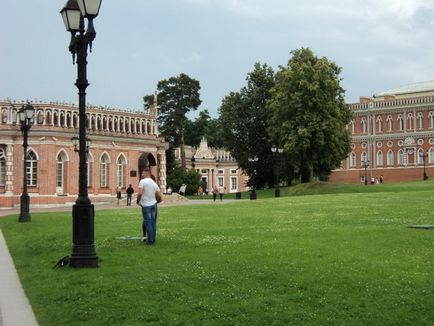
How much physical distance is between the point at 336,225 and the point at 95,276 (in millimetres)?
9607

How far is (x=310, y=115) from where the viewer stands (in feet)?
211

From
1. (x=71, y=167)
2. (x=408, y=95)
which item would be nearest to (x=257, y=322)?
(x=71, y=167)

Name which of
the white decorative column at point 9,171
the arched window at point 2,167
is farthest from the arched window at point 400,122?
the arched window at point 2,167

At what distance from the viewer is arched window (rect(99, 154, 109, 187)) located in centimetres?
6531

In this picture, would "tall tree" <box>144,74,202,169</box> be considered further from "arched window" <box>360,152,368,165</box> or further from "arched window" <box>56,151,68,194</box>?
"arched window" <box>56,151,68,194</box>

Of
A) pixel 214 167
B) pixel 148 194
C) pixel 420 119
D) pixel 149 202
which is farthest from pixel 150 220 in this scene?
pixel 214 167

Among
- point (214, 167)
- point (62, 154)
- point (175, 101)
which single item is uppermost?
point (175, 101)

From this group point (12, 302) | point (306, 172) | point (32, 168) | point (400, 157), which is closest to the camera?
point (12, 302)

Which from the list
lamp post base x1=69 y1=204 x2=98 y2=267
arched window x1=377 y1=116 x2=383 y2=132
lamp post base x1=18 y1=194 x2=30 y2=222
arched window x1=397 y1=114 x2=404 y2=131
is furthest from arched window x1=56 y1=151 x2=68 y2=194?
arched window x1=397 y1=114 x2=404 y2=131

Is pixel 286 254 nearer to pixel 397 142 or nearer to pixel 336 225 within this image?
pixel 336 225

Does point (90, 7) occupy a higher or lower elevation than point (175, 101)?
lower

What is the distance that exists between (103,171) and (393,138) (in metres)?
50.7

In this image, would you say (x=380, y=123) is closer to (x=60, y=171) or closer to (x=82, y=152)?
(x=60, y=171)

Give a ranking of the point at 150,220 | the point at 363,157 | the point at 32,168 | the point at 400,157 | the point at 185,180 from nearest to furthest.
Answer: the point at 150,220
the point at 32,168
the point at 185,180
the point at 400,157
the point at 363,157
